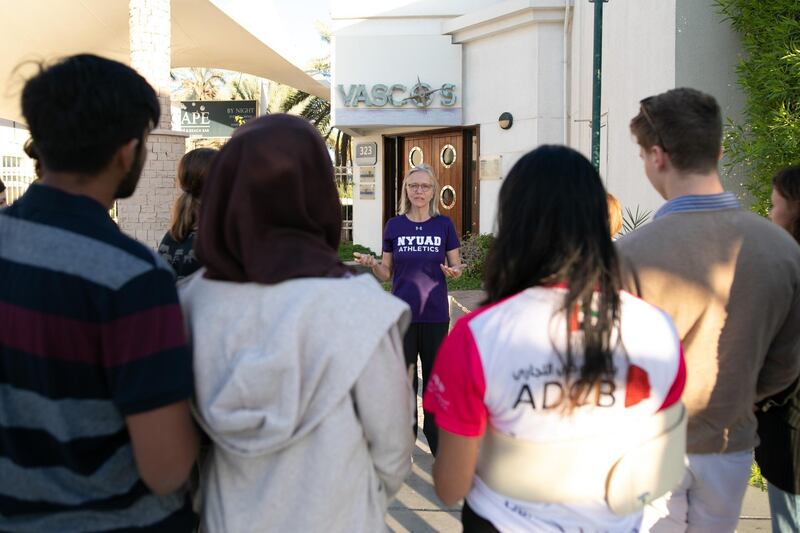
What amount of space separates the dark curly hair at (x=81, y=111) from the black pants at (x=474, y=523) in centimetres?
123

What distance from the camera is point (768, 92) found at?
565 centimetres

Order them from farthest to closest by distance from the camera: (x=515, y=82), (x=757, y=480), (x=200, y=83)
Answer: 1. (x=200, y=83)
2. (x=515, y=82)
3. (x=757, y=480)

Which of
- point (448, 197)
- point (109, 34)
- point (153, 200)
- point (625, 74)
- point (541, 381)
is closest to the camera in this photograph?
point (541, 381)

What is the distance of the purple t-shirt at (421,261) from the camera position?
15.9 feet

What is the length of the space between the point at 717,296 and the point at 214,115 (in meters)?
24.9

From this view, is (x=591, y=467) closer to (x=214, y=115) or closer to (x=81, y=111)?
(x=81, y=111)

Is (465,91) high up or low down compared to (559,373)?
up

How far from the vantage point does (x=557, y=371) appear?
1.68 m

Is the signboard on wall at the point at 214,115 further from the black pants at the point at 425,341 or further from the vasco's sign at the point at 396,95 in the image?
the black pants at the point at 425,341

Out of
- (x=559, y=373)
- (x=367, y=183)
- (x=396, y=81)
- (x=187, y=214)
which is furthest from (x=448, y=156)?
(x=559, y=373)

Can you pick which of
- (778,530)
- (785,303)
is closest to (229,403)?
(785,303)

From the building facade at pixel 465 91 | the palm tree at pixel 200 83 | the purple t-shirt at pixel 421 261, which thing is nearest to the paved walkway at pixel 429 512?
the purple t-shirt at pixel 421 261

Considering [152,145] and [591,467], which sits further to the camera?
[152,145]

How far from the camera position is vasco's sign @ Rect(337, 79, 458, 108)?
45.0 ft
